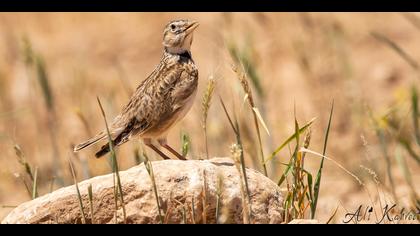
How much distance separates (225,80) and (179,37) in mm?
2792

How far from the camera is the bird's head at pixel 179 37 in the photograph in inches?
350

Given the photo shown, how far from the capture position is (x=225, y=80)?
38.2 ft

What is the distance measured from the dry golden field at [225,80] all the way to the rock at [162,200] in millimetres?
3999

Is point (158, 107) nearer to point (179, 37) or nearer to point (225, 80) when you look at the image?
point (179, 37)

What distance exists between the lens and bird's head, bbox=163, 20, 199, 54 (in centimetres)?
890

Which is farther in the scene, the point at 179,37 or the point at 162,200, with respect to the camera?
the point at 179,37

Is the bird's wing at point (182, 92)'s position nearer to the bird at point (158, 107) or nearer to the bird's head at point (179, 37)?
the bird at point (158, 107)

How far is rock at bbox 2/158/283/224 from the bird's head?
7.80ft

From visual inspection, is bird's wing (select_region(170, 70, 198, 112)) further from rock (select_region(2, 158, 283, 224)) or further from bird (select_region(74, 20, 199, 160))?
rock (select_region(2, 158, 283, 224))

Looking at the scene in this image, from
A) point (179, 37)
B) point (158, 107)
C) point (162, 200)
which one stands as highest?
point (179, 37)

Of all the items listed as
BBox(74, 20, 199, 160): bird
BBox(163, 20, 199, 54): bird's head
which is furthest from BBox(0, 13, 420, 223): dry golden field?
BBox(74, 20, 199, 160): bird

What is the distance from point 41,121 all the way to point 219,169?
851 centimetres

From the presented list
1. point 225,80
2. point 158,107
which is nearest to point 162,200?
point 158,107

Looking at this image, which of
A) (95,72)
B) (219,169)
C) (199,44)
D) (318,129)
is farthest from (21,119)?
(219,169)
